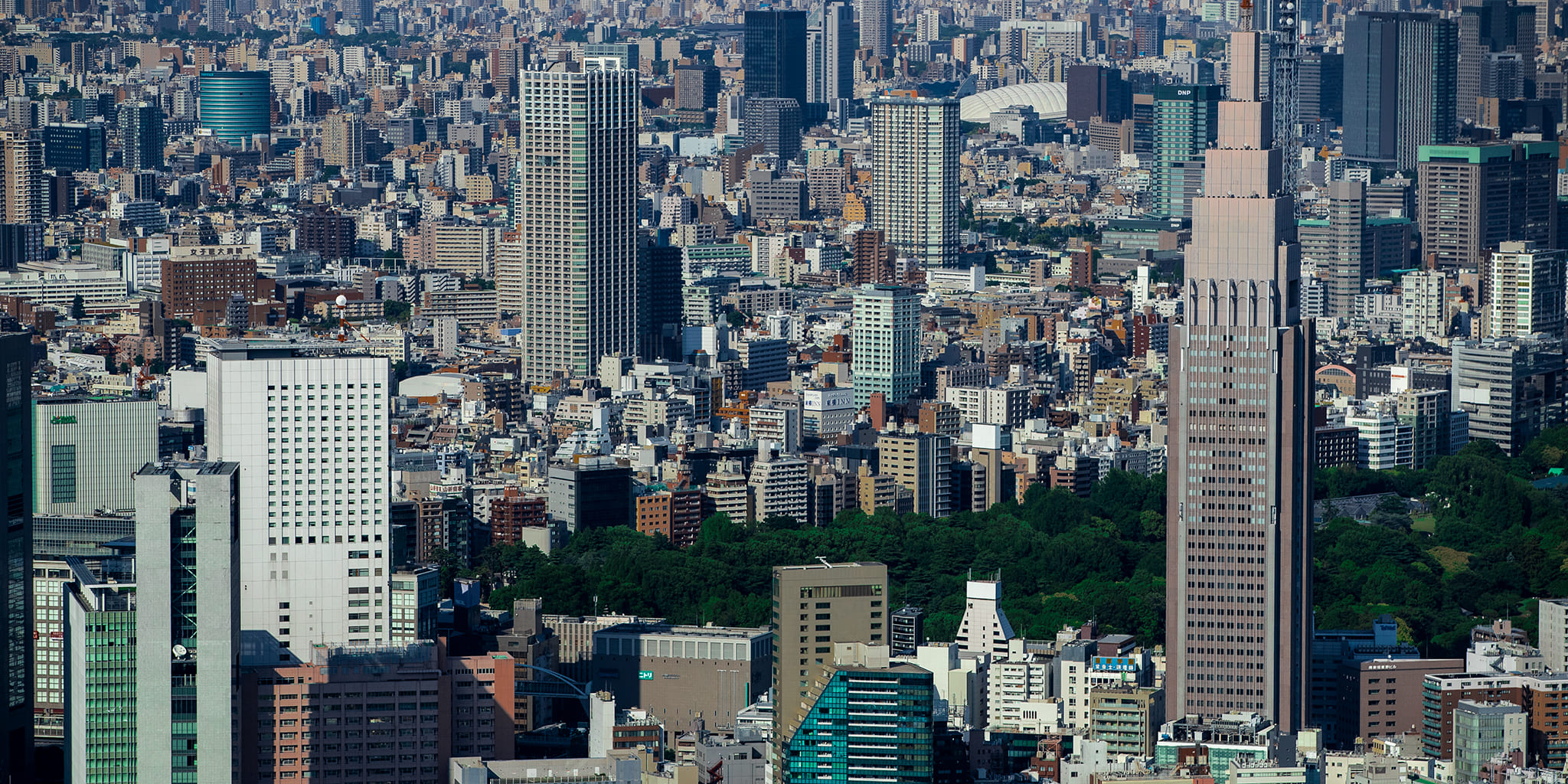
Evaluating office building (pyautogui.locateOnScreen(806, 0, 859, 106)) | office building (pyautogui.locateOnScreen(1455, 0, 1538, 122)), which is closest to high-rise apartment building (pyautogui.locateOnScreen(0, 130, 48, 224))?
office building (pyautogui.locateOnScreen(1455, 0, 1538, 122))

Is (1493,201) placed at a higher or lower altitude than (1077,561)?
higher

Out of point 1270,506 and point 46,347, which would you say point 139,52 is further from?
point 1270,506

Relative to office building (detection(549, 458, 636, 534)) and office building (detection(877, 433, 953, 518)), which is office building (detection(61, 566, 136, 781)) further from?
office building (detection(877, 433, 953, 518))

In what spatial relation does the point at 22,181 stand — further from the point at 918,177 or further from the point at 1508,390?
the point at 1508,390

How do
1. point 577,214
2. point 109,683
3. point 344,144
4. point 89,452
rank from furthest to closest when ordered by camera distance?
1. point 344,144
2. point 577,214
3. point 89,452
4. point 109,683

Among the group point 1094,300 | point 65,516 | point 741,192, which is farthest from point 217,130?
point 65,516

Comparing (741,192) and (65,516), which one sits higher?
(741,192)

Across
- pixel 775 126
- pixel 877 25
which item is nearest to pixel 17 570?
pixel 775 126

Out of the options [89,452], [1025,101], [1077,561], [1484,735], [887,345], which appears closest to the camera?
[1484,735]

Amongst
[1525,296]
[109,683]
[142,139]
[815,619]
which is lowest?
[109,683]
